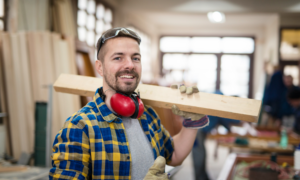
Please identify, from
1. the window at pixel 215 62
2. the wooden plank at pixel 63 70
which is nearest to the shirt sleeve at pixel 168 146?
the wooden plank at pixel 63 70

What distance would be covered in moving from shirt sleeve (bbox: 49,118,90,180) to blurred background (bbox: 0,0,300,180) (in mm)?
1446

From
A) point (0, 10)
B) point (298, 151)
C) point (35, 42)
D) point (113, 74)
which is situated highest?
point (0, 10)

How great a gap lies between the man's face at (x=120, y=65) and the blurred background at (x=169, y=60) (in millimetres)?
1557

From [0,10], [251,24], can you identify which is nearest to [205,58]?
[251,24]

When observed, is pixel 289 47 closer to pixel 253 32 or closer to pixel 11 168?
pixel 253 32

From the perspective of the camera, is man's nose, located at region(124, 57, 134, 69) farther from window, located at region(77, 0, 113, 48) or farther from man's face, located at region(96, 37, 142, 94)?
window, located at region(77, 0, 113, 48)

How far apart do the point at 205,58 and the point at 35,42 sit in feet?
29.7

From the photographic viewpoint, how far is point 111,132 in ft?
4.22

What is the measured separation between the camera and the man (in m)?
1.18

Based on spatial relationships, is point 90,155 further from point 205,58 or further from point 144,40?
point 205,58

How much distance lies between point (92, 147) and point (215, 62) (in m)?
10.8

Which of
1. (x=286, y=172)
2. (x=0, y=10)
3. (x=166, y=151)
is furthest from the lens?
(x=0, y=10)

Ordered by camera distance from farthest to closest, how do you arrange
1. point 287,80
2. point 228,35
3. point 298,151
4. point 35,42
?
1. point 228,35
2. point 287,80
3. point 35,42
4. point 298,151

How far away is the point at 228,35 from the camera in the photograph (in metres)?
11.3
